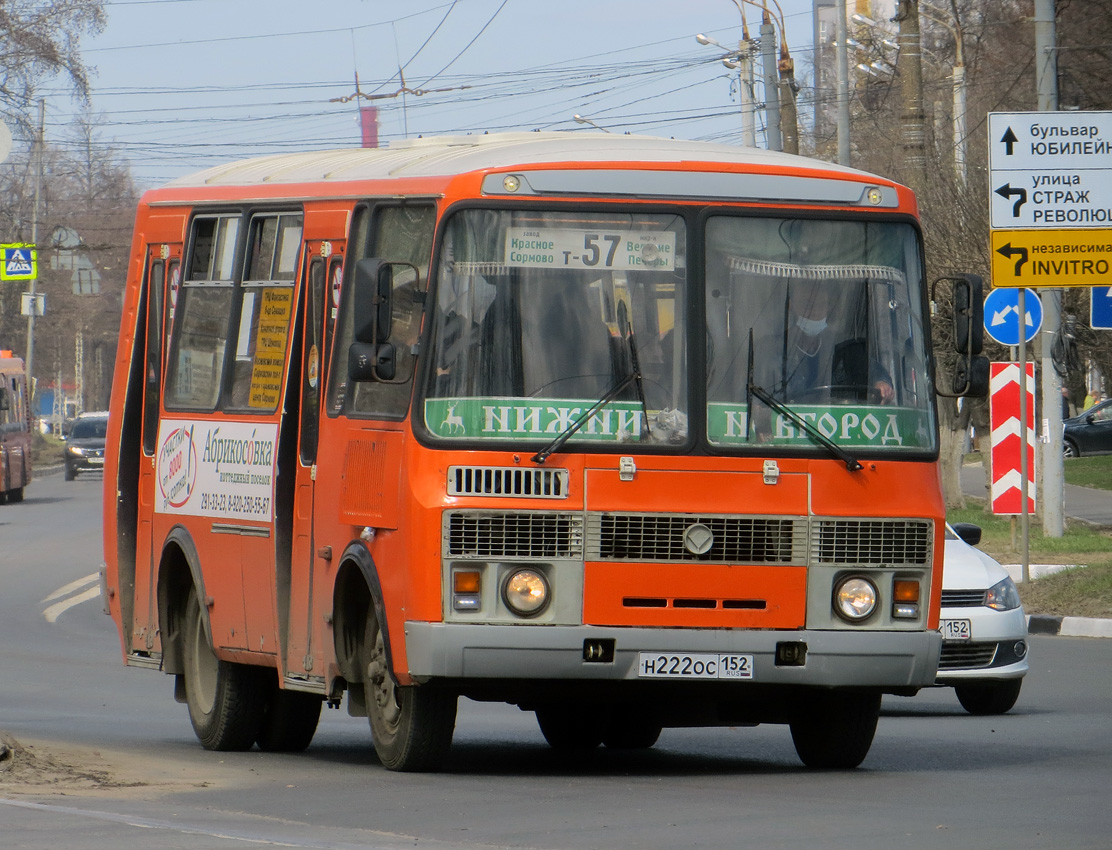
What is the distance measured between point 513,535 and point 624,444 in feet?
1.98

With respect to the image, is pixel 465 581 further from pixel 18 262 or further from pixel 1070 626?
pixel 18 262

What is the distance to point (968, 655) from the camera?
12.8 meters

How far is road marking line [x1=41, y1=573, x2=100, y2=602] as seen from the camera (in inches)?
910

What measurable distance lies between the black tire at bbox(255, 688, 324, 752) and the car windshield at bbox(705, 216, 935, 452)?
334cm

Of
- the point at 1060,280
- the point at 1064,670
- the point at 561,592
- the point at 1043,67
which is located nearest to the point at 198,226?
the point at 561,592

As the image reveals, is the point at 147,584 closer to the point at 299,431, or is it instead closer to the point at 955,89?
the point at 299,431

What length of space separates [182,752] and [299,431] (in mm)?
1919

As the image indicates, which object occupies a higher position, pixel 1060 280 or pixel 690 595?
pixel 1060 280

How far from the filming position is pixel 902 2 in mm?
30375

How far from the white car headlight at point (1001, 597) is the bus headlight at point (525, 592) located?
4736mm

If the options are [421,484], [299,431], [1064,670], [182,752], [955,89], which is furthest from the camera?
[955,89]

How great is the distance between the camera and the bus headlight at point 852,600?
362 inches

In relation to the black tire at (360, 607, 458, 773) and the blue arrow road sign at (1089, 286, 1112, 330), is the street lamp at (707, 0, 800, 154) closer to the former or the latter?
the blue arrow road sign at (1089, 286, 1112, 330)

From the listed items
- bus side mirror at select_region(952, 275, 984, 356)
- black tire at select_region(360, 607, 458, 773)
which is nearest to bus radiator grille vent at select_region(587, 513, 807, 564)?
black tire at select_region(360, 607, 458, 773)
